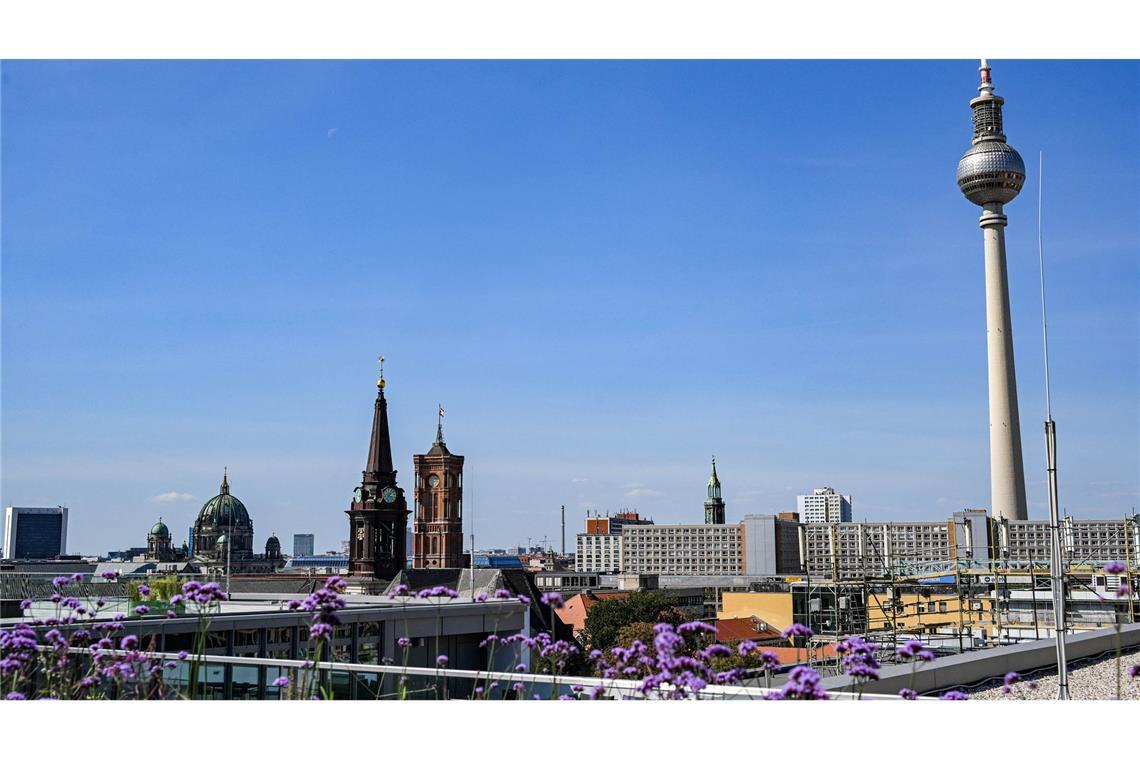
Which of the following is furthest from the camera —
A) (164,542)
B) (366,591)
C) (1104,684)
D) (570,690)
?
(164,542)

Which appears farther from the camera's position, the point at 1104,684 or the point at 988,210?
the point at 988,210

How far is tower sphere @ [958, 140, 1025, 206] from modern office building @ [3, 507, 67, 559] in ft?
475

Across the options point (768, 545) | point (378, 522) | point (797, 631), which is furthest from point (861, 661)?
point (768, 545)

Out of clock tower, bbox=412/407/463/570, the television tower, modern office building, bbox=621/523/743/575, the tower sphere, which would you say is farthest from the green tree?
modern office building, bbox=621/523/743/575

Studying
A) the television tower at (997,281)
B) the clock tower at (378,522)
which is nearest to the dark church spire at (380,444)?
the clock tower at (378,522)

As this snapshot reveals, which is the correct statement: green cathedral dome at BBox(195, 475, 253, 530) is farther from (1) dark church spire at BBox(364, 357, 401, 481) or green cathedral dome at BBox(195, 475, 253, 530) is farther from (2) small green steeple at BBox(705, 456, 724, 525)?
(1) dark church spire at BBox(364, 357, 401, 481)

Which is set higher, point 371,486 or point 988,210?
point 988,210

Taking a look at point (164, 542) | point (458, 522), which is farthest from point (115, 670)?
point (164, 542)

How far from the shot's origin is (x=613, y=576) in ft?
390

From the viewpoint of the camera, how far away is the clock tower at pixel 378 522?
6738cm

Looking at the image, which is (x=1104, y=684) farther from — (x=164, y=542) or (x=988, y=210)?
(x=164, y=542)

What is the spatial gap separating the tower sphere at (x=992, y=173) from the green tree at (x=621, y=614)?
66.7 meters

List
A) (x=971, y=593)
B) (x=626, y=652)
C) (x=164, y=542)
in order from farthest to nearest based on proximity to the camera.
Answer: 1. (x=164, y=542)
2. (x=971, y=593)
3. (x=626, y=652)
